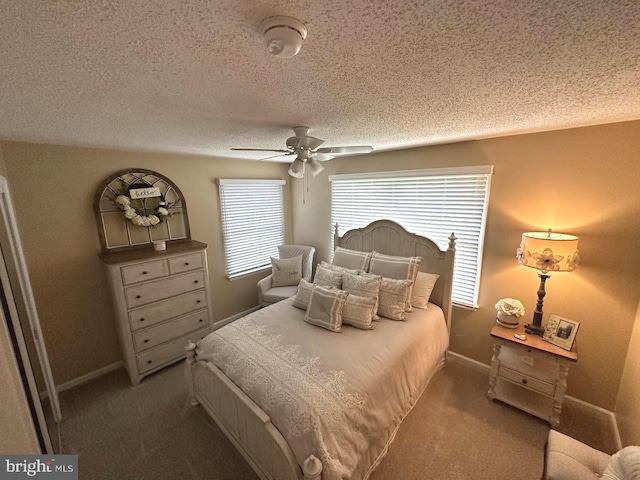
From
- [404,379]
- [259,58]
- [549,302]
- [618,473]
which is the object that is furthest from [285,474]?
[549,302]

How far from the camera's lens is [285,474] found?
138 cm

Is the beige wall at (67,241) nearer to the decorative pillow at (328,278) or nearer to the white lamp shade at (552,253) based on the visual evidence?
the decorative pillow at (328,278)

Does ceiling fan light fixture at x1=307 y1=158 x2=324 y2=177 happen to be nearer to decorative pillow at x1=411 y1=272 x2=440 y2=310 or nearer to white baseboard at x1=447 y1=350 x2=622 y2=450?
decorative pillow at x1=411 y1=272 x2=440 y2=310

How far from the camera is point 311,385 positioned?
1.55 meters

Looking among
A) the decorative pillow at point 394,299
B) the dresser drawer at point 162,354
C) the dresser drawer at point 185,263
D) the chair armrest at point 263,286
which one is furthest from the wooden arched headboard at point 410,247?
the dresser drawer at point 162,354

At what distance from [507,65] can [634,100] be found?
1089mm

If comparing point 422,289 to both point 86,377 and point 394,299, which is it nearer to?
point 394,299

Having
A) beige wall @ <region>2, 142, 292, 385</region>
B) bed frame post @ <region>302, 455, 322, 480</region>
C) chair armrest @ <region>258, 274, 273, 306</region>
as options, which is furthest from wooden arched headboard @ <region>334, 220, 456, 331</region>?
beige wall @ <region>2, 142, 292, 385</region>

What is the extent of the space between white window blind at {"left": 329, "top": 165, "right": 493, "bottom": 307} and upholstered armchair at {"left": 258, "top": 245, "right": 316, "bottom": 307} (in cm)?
106

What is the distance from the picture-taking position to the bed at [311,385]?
1.36 metres

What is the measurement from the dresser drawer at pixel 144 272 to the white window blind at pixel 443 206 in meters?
2.45

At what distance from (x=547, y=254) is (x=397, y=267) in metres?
1.18

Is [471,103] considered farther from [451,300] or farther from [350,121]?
[451,300]

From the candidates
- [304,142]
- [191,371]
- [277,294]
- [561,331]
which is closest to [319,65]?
[304,142]
